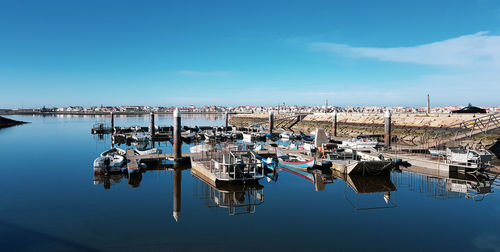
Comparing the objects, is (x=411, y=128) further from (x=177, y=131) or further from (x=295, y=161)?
(x=177, y=131)

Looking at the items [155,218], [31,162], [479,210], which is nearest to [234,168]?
[155,218]

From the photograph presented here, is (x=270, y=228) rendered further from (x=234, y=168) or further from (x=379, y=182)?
(x=379, y=182)

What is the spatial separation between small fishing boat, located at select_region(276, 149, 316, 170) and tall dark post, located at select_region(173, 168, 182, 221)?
9.39 meters

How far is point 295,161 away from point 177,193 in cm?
1200

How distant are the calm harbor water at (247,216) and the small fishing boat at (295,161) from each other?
2.63 meters

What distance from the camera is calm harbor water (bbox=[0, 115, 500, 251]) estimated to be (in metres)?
12.2

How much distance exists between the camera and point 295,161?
27.8 meters

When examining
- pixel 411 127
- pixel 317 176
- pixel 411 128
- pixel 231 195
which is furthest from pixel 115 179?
pixel 411 127

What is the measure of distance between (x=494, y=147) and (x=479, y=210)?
25380 millimetres

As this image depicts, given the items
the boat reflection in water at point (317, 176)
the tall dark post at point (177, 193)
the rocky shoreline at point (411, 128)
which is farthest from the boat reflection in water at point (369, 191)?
the rocky shoreline at point (411, 128)

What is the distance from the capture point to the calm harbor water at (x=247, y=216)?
12250 millimetres

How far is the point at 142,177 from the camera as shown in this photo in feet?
79.4

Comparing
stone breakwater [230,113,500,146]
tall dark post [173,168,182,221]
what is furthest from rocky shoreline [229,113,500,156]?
tall dark post [173,168,182,221]

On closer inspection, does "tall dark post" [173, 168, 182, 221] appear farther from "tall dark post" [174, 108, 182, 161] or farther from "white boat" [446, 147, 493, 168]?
"white boat" [446, 147, 493, 168]
